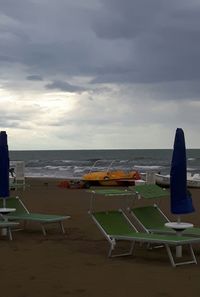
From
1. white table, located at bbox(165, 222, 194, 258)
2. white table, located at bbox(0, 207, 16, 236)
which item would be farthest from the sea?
white table, located at bbox(165, 222, 194, 258)

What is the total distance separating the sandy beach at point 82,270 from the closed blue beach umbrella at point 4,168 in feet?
2.65

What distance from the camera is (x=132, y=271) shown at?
6742 millimetres

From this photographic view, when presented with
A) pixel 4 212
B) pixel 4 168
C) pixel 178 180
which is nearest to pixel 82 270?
pixel 178 180

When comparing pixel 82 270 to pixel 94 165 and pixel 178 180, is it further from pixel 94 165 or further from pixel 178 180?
pixel 94 165

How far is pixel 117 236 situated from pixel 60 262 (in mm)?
869

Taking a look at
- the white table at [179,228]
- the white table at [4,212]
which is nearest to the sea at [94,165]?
the white table at [4,212]

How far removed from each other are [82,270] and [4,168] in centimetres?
333

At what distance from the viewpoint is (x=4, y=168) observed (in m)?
9.57

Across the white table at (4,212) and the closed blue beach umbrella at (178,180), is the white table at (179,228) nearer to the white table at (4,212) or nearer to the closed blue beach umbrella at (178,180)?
the closed blue beach umbrella at (178,180)

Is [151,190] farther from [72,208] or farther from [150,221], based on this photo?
[72,208]

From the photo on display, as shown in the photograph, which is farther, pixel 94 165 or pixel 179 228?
pixel 94 165

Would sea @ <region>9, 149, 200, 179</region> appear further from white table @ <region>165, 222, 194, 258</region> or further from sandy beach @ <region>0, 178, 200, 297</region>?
white table @ <region>165, 222, 194, 258</region>

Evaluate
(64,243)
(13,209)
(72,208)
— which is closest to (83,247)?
(64,243)

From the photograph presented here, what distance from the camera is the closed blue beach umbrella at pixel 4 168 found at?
9547mm
